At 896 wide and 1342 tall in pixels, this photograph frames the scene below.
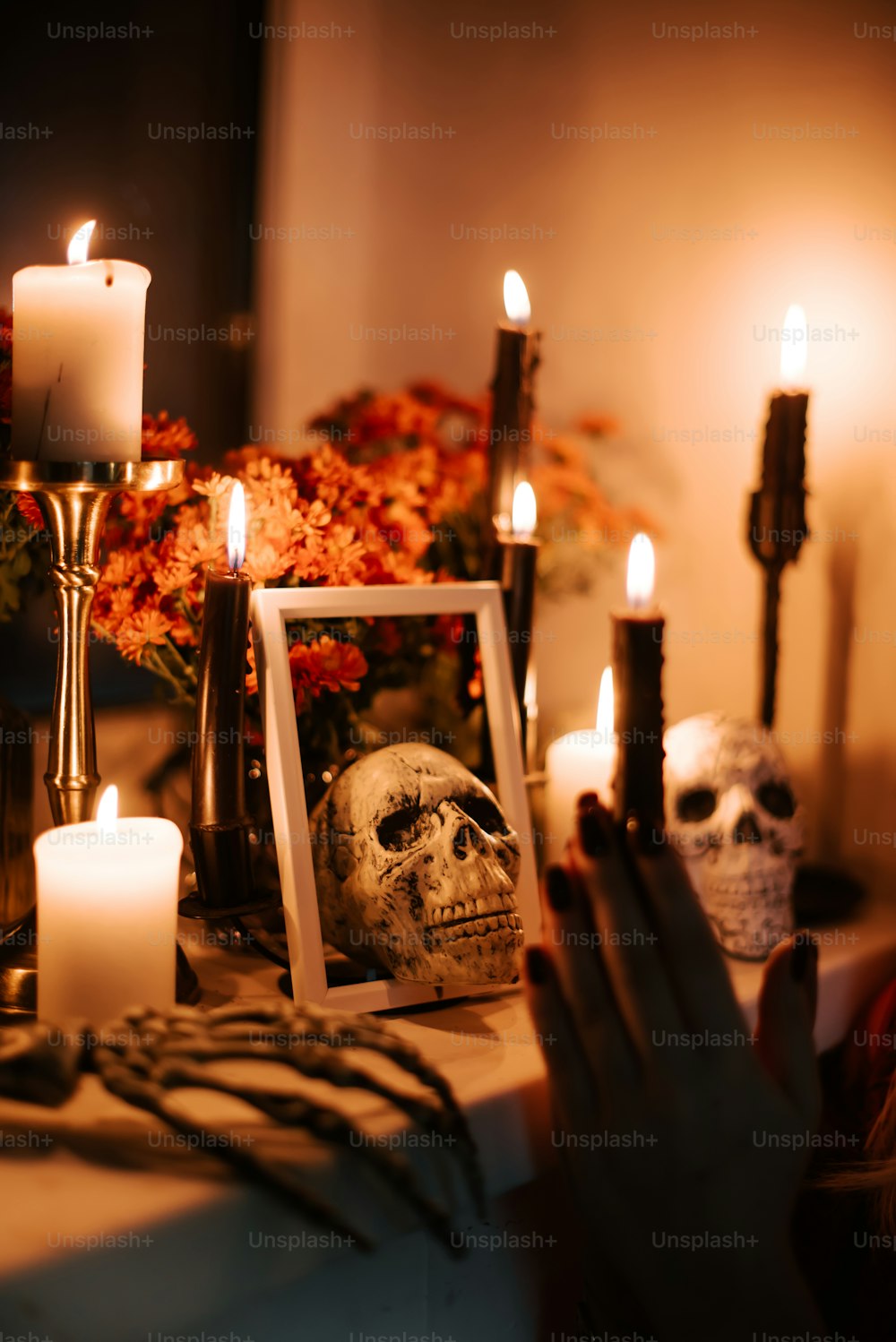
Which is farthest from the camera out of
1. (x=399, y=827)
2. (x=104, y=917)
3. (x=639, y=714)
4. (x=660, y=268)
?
(x=660, y=268)

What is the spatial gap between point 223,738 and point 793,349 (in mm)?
688

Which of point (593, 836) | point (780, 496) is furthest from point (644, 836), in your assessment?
point (780, 496)

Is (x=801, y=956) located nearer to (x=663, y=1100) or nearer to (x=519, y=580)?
(x=663, y=1100)

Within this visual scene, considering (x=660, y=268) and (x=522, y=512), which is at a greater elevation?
(x=660, y=268)

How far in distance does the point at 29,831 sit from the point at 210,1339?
0.40 m

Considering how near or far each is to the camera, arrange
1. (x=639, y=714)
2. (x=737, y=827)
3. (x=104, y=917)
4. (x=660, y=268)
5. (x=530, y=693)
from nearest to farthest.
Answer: (x=639, y=714), (x=104, y=917), (x=737, y=827), (x=530, y=693), (x=660, y=268)

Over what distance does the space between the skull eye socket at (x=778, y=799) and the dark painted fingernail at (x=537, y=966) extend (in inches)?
14.3

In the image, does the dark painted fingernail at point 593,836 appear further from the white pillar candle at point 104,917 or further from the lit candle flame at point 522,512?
the lit candle flame at point 522,512

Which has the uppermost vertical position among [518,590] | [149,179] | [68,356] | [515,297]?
[149,179]

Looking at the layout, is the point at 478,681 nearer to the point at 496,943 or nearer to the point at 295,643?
the point at 295,643

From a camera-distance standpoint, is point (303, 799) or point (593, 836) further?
point (303, 799)

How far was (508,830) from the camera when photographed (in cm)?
87

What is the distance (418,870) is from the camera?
80 centimetres

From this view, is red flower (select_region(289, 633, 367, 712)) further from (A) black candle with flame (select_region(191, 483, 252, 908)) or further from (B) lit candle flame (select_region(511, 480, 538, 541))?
(B) lit candle flame (select_region(511, 480, 538, 541))
